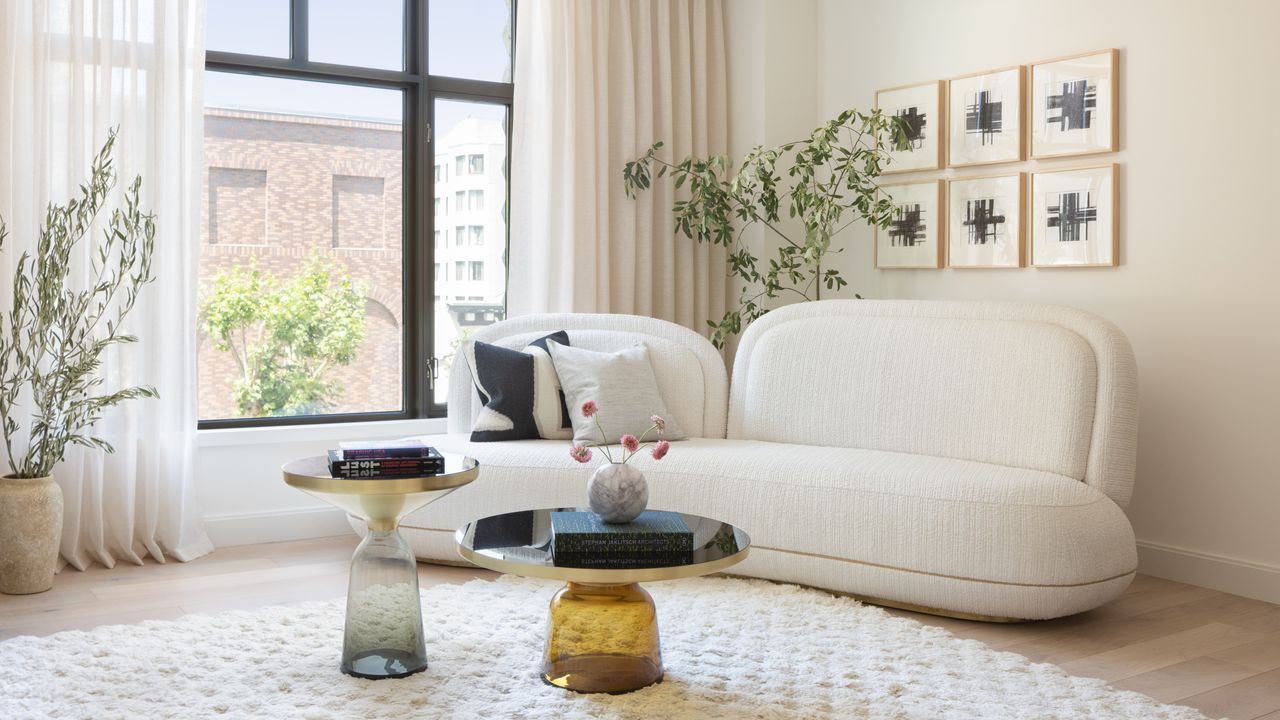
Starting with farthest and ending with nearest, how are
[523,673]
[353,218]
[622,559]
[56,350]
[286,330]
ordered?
[353,218] → [286,330] → [56,350] → [523,673] → [622,559]

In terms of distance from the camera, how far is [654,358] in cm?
432

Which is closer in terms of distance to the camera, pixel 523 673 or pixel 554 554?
pixel 554 554

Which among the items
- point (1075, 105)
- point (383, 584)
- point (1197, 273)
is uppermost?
point (1075, 105)

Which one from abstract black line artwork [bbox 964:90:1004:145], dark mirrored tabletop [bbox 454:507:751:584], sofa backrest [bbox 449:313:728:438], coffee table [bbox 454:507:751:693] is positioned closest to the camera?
dark mirrored tabletop [bbox 454:507:751:584]

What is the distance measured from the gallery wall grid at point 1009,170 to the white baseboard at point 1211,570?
1043 millimetres

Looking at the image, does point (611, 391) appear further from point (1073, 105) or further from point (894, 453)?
point (1073, 105)

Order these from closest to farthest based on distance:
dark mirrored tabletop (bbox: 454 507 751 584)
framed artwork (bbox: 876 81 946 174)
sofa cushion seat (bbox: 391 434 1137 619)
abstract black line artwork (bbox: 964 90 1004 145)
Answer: dark mirrored tabletop (bbox: 454 507 751 584) < sofa cushion seat (bbox: 391 434 1137 619) < abstract black line artwork (bbox: 964 90 1004 145) < framed artwork (bbox: 876 81 946 174)

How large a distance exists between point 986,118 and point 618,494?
2.67 m

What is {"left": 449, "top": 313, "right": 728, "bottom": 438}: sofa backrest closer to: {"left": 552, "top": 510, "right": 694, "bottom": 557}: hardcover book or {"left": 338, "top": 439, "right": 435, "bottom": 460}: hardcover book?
{"left": 338, "top": 439, "right": 435, "bottom": 460}: hardcover book

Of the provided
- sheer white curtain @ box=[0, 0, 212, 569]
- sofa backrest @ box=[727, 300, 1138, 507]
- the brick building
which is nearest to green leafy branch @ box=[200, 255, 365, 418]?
the brick building

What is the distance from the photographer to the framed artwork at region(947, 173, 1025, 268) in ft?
14.3

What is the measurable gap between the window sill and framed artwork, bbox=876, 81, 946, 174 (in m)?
2.30

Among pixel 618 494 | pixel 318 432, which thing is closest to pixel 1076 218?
pixel 618 494

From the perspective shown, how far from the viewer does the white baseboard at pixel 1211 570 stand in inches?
142
